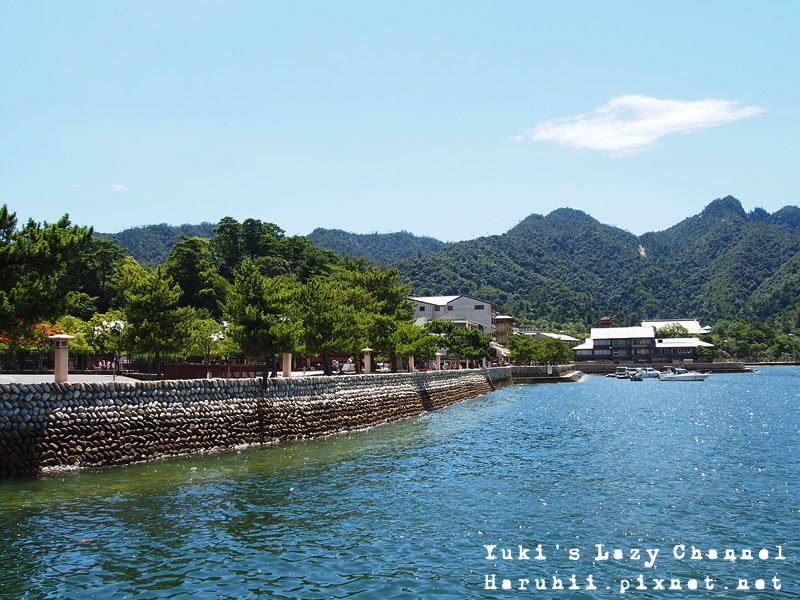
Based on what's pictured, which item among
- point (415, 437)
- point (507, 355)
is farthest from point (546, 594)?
point (507, 355)

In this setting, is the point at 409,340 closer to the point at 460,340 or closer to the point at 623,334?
the point at 460,340

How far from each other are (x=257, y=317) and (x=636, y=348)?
12992 cm

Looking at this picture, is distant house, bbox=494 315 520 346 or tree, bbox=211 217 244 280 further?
distant house, bbox=494 315 520 346

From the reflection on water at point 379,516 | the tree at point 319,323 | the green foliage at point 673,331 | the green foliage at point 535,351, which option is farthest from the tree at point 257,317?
the green foliage at point 673,331

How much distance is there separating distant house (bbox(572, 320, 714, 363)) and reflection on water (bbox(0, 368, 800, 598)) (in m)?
123

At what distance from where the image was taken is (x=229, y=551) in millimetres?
14344

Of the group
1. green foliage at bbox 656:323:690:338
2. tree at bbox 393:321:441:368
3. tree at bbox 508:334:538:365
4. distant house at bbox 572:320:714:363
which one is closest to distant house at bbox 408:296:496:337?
tree at bbox 508:334:538:365

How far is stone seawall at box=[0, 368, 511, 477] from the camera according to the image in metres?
21.0

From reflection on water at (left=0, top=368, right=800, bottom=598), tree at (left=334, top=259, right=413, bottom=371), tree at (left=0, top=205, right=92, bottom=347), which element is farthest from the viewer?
tree at (left=334, top=259, right=413, bottom=371)

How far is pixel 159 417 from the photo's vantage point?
2505 centimetres

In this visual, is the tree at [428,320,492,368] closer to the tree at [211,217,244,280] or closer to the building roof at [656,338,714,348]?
the tree at [211,217,244,280]

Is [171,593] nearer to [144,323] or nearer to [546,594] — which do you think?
[546,594]

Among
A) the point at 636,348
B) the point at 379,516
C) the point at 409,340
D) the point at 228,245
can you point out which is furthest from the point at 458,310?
the point at 379,516

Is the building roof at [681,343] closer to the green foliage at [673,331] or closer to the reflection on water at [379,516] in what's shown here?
the green foliage at [673,331]
